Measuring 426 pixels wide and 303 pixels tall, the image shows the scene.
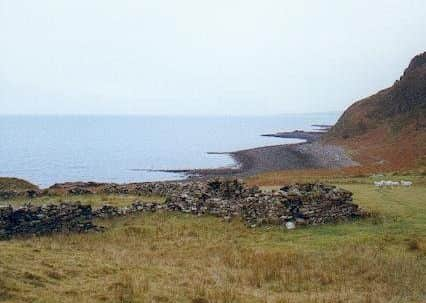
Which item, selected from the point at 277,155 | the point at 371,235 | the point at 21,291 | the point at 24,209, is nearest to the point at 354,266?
the point at 371,235

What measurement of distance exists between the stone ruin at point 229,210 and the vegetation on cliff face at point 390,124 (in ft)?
183

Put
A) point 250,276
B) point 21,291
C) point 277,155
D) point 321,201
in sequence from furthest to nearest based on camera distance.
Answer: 1. point 277,155
2. point 321,201
3. point 250,276
4. point 21,291

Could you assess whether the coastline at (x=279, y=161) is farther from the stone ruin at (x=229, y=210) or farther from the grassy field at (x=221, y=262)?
the grassy field at (x=221, y=262)

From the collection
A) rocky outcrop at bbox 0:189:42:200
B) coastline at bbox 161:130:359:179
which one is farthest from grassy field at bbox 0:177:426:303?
coastline at bbox 161:130:359:179

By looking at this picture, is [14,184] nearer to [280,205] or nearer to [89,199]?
[89,199]

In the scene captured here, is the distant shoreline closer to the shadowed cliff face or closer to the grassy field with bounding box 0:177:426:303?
the shadowed cliff face

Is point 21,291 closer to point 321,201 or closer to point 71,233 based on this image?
point 71,233

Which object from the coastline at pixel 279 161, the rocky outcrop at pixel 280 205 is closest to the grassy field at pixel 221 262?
the rocky outcrop at pixel 280 205

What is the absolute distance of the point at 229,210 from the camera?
2738 cm

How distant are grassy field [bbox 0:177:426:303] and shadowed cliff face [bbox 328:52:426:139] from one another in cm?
8762

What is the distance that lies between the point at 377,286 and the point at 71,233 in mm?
14905

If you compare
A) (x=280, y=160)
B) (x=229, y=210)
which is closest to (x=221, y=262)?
(x=229, y=210)

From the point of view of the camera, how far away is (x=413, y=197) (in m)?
30.3

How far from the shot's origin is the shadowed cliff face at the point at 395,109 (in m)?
111
